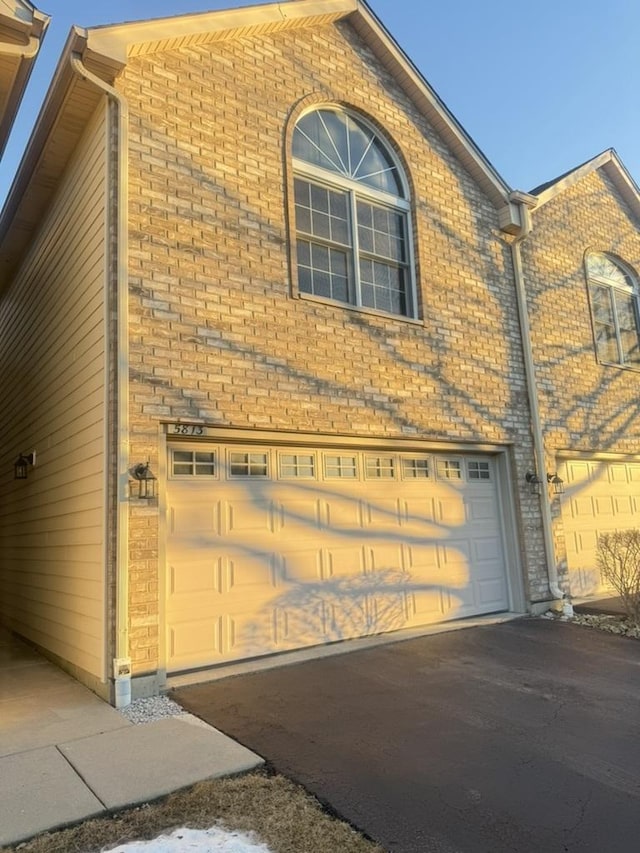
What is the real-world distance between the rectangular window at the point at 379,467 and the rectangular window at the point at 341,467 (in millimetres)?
216

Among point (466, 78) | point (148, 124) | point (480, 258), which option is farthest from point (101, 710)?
point (466, 78)

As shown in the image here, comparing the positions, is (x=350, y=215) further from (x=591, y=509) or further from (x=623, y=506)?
(x=623, y=506)

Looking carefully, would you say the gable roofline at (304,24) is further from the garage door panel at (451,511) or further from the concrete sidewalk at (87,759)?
the concrete sidewalk at (87,759)

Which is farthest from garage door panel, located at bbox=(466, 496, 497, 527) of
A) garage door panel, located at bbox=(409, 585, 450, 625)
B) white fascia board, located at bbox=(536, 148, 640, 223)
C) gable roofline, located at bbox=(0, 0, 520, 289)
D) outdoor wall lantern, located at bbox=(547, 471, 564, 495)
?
white fascia board, located at bbox=(536, 148, 640, 223)

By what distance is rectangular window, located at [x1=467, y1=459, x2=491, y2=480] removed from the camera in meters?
8.52

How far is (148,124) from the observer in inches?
240

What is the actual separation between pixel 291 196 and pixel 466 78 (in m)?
7.85

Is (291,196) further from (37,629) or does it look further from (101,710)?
(37,629)

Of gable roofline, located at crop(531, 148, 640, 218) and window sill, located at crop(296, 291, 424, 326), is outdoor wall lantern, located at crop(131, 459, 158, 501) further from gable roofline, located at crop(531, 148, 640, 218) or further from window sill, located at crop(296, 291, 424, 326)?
gable roofline, located at crop(531, 148, 640, 218)

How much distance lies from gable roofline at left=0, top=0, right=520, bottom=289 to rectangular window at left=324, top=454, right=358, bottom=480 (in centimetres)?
462

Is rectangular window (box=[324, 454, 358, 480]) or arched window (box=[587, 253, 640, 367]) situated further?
arched window (box=[587, 253, 640, 367])

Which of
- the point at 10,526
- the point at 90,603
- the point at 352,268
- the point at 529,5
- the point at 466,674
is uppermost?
the point at 529,5

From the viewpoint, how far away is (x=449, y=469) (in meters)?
8.27

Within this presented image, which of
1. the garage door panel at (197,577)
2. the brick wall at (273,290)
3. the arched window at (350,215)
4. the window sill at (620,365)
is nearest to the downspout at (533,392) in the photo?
the brick wall at (273,290)
